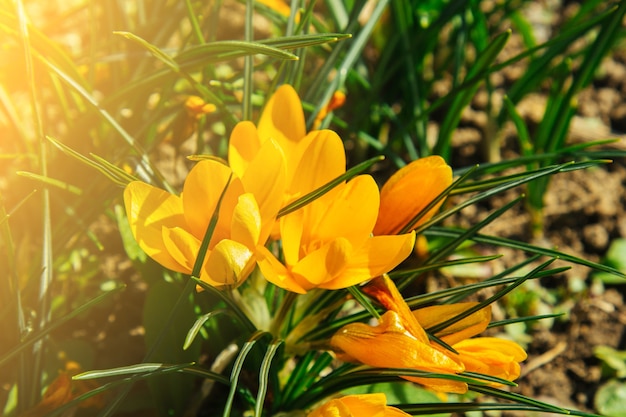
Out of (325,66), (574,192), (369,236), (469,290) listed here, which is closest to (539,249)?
(469,290)

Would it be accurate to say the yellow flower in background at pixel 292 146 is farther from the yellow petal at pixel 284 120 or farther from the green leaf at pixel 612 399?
the green leaf at pixel 612 399

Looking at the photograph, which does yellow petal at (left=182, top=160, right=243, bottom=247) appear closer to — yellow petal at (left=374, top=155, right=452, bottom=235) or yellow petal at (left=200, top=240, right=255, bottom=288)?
yellow petal at (left=200, top=240, right=255, bottom=288)

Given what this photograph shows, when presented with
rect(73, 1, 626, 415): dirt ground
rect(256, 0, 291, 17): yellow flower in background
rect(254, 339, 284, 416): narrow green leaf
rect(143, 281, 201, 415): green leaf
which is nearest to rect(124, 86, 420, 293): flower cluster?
rect(254, 339, 284, 416): narrow green leaf

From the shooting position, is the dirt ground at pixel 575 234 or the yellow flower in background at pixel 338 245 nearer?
the yellow flower in background at pixel 338 245

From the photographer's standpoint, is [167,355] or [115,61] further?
[115,61]

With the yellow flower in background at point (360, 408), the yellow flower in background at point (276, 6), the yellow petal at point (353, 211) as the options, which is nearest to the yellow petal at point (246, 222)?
the yellow petal at point (353, 211)

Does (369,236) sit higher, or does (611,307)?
(369,236)

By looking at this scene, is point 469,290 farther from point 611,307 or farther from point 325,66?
point 611,307

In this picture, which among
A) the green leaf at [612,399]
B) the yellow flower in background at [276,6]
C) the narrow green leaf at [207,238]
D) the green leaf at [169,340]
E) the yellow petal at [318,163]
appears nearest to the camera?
the narrow green leaf at [207,238]
